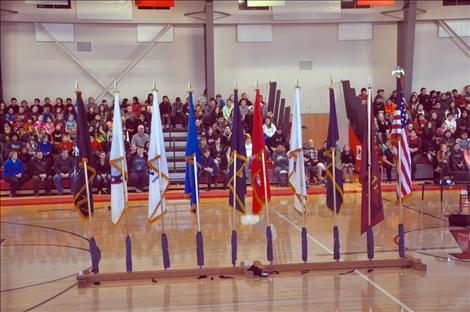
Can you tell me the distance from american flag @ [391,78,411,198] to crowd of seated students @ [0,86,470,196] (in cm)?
619

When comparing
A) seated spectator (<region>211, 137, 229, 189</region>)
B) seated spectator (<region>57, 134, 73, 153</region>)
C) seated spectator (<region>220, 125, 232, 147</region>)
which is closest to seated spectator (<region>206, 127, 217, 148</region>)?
seated spectator (<region>211, 137, 229, 189</region>)

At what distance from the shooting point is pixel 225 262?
8477 mm

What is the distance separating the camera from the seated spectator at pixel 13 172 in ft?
50.2

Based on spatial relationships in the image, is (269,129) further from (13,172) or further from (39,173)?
(13,172)

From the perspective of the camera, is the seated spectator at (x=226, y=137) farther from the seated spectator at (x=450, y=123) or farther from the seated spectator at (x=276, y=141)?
the seated spectator at (x=450, y=123)

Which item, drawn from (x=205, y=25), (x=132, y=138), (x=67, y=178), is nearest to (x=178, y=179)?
(x=132, y=138)

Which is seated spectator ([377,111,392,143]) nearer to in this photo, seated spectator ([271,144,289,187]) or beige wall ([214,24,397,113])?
beige wall ([214,24,397,113])

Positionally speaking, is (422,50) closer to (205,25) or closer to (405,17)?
(405,17)

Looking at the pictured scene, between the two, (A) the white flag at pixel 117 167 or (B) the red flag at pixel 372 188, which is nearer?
(A) the white flag at pixel 117 167

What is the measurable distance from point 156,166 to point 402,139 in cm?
394

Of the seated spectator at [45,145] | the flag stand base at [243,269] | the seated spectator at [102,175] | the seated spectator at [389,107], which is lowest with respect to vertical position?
the flag stand base at [243,269]

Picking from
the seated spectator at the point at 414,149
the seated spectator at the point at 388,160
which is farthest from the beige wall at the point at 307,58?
the seated spectator at the point at 388,160

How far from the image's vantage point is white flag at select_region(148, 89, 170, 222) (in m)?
7.66

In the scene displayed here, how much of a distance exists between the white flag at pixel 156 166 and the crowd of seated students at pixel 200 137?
7882mm
